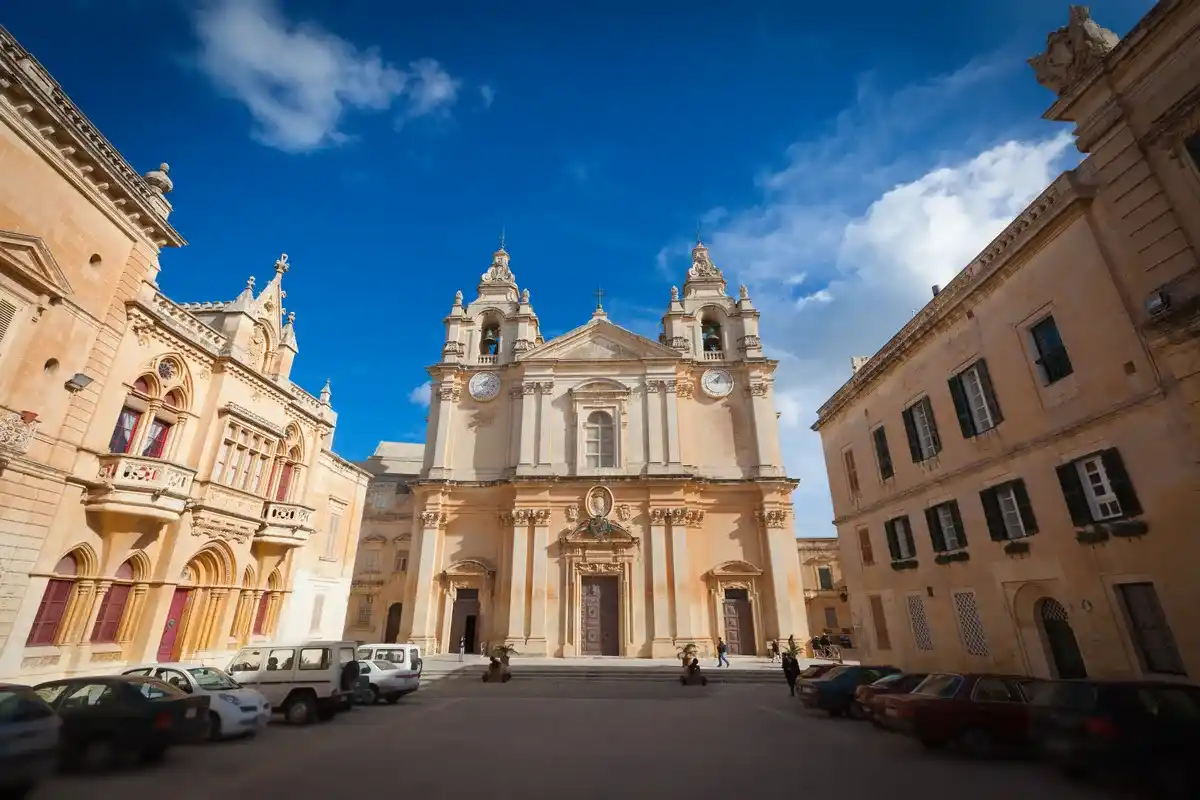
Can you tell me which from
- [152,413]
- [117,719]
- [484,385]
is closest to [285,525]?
[152,413]

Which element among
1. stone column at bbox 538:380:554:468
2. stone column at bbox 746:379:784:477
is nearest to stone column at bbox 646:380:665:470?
stone column at bbox 746:379:784:477

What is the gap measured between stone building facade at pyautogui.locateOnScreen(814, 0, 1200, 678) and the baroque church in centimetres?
1089

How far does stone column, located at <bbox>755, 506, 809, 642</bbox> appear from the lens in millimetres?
26203

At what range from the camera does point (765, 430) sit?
98.6ft

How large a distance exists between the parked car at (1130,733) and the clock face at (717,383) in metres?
24.1

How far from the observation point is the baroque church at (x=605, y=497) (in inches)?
1056

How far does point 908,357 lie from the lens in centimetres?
1731

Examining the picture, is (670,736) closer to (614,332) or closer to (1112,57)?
(1112,57)

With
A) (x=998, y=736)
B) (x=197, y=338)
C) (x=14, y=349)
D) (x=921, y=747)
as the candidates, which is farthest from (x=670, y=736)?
(x=197, y=338)

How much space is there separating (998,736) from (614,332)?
26388 millimetres

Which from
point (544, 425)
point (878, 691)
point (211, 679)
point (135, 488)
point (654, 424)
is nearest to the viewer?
point (211, 679)

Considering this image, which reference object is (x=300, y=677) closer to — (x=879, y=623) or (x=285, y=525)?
(x=285, y=525)

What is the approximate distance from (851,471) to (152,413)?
22.8 meters

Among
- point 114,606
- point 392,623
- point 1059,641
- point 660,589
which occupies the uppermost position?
point 660,589
